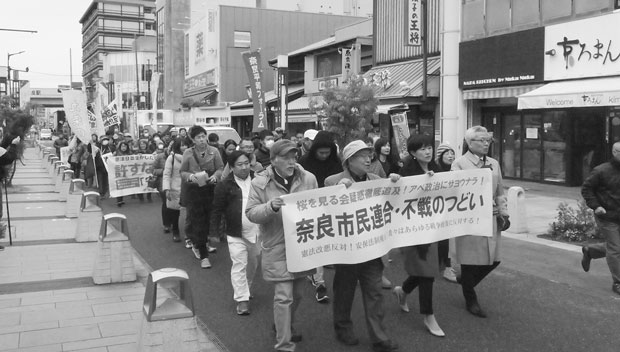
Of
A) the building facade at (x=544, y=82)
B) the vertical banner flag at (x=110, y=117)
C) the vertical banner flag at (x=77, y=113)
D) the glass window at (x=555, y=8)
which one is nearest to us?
the building facade at (x=544, y=82)

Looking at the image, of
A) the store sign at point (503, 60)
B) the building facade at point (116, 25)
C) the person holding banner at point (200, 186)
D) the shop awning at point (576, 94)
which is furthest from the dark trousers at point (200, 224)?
the building facade at point (116, 25)

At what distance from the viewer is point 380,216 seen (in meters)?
5.13

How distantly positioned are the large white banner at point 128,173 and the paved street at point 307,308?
5334 mm

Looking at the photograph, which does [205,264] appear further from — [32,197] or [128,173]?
[32,197]

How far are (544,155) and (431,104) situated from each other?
5246 mm

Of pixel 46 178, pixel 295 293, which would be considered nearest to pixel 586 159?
pixel 295 293

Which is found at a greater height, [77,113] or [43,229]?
[77,113]

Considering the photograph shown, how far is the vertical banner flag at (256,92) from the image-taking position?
80.9 ft

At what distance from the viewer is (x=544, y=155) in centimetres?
1767

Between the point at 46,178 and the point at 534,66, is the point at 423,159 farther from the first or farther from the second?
the point at 46,178

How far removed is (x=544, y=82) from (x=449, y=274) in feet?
35.5

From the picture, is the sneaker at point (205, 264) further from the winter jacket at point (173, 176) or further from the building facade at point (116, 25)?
the building facade at point (116, 25)

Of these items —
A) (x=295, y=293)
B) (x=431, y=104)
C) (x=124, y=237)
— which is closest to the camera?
(x=295, y=293)

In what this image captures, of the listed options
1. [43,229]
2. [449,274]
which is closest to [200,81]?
[43,229]
